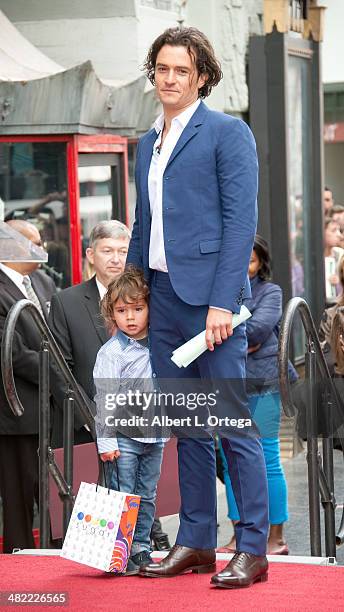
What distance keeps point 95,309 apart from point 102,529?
1844 millimetres

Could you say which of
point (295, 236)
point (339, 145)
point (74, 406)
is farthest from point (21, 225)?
point (339, 145)

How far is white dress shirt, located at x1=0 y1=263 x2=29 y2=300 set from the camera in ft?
22.3

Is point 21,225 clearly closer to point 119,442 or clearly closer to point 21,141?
point 21,141

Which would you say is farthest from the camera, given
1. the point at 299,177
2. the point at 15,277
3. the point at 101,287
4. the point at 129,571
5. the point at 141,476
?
the point at 299,177

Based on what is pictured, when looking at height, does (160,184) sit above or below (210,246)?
above

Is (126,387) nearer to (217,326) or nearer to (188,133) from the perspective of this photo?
(217,326)

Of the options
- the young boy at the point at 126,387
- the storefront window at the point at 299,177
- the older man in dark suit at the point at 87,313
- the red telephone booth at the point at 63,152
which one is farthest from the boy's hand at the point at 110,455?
the storefront window at the point at 299,177

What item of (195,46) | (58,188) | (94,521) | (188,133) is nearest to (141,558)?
(94,521)

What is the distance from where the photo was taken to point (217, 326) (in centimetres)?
464

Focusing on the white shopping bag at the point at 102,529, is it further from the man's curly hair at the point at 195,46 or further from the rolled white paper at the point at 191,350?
the man's curly hair at the point at 195,46

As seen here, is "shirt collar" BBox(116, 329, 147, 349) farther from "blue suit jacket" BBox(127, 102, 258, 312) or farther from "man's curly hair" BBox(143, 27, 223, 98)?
"man's curly hair" BBox(143, 27, 223, 98)

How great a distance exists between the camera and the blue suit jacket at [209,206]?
15.3 ft

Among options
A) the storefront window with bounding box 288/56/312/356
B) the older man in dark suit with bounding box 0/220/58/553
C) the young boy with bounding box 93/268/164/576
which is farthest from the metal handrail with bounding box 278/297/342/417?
the storefront window with bounding box 288/56/312/356

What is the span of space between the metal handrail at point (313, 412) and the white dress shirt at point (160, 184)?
0.70m
